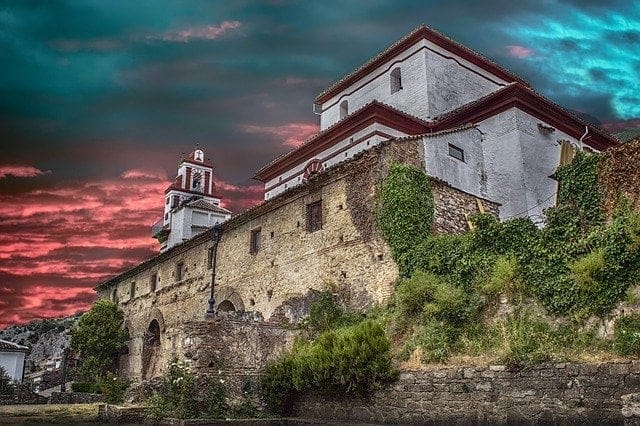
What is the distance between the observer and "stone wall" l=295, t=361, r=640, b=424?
8297 millimetres

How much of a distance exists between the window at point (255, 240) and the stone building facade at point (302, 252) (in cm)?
4

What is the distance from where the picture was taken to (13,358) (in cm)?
3719

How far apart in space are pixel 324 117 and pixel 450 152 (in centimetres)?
1192

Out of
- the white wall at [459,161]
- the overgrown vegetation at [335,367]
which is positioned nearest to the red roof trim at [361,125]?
the white wall at [459,161]

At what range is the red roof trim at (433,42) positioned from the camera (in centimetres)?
2381

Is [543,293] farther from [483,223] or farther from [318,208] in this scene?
[318,208]

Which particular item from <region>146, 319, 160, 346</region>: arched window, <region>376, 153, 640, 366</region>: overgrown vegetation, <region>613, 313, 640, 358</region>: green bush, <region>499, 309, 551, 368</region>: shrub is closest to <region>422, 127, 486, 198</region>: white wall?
<region>376, 153, 640, 366</region>: overgrown vegetation

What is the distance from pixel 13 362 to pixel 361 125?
3111cm

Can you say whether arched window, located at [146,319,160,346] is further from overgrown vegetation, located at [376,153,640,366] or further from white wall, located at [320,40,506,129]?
overgrown vegetation, located at [376,153,640,366]

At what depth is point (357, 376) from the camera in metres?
11.1

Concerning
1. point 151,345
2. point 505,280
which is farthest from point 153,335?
point 505,280

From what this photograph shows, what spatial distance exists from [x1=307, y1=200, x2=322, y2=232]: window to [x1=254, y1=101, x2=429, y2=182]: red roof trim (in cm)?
449

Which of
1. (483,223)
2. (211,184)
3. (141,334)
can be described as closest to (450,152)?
(483,223)

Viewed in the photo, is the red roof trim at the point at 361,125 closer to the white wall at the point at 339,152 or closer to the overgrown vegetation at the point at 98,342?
the white wall at the point at 339,152
